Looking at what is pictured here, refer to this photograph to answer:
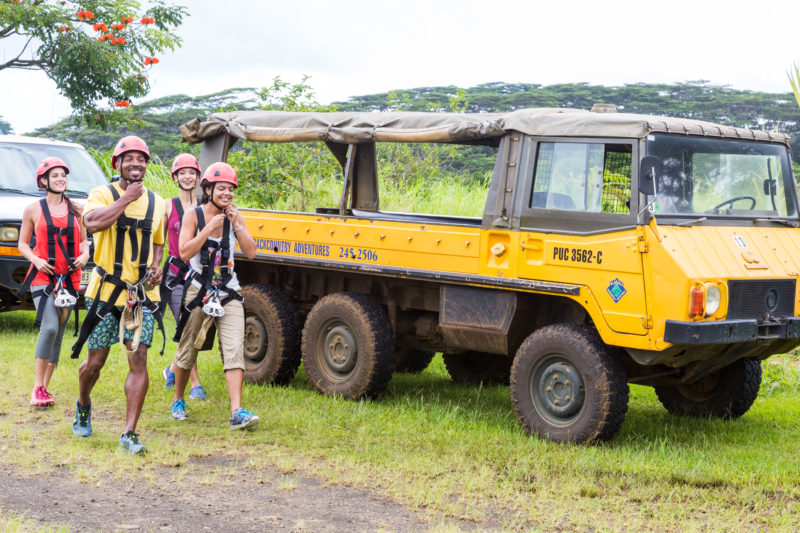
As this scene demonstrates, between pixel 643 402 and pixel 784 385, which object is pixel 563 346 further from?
pixel 784 385

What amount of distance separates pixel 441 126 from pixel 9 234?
229 inches

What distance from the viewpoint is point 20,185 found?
41.8ft

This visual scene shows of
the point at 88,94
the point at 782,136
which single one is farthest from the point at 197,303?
the point at 88,94

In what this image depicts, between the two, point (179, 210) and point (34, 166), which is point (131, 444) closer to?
point (179, 210)

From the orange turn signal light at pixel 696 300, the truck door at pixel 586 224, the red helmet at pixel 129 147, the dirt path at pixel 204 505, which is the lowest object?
the dirt path at pixel 204 505

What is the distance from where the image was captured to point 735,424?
847 cm

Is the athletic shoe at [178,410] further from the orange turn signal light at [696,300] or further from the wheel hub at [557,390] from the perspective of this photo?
the orange turn signal light at [696,300]

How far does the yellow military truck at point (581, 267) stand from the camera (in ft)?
23.3

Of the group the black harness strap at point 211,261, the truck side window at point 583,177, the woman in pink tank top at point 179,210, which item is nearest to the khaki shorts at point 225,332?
the black harness strap at point 211,261

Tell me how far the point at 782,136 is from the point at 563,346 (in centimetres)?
250

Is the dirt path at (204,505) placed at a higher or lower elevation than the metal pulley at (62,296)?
lower

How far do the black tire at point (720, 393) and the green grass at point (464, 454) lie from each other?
165 millimetres

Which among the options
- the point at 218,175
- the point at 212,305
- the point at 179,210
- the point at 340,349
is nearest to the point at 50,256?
the point at 179,210

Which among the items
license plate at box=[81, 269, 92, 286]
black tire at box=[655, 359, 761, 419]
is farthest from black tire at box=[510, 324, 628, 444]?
license plate at box=[81, 269, 92, 286]
